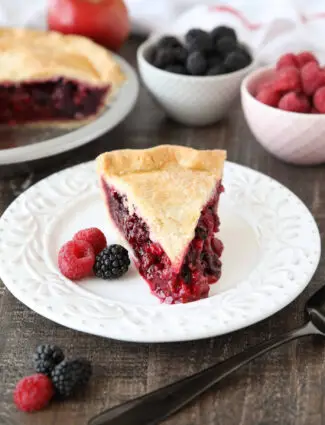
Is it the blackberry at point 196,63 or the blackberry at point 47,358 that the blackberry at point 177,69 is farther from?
the blackberry at point 47,358

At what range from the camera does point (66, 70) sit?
2895mm

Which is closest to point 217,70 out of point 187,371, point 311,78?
point 311,78

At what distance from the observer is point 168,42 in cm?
277

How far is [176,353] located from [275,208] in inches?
24.5

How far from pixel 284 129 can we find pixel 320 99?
0.52 ft

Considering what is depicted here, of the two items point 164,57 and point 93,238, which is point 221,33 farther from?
point 93,238

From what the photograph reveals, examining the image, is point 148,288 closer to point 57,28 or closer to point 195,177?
point 195,177

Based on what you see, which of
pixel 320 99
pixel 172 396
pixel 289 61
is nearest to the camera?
pixel 172 396

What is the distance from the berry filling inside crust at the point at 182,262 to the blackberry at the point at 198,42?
0.87 metres

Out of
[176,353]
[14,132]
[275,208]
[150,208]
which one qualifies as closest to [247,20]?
[14,132]

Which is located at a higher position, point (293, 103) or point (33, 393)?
point (293, 103)

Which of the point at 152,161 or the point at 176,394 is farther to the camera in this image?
the point at 152,161

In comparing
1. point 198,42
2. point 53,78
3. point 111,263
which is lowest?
Answer: point 53,78

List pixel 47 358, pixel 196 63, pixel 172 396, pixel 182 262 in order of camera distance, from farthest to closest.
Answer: pixel 196 63, pixel 182 262, pixel 47 358, pixel 172 396
